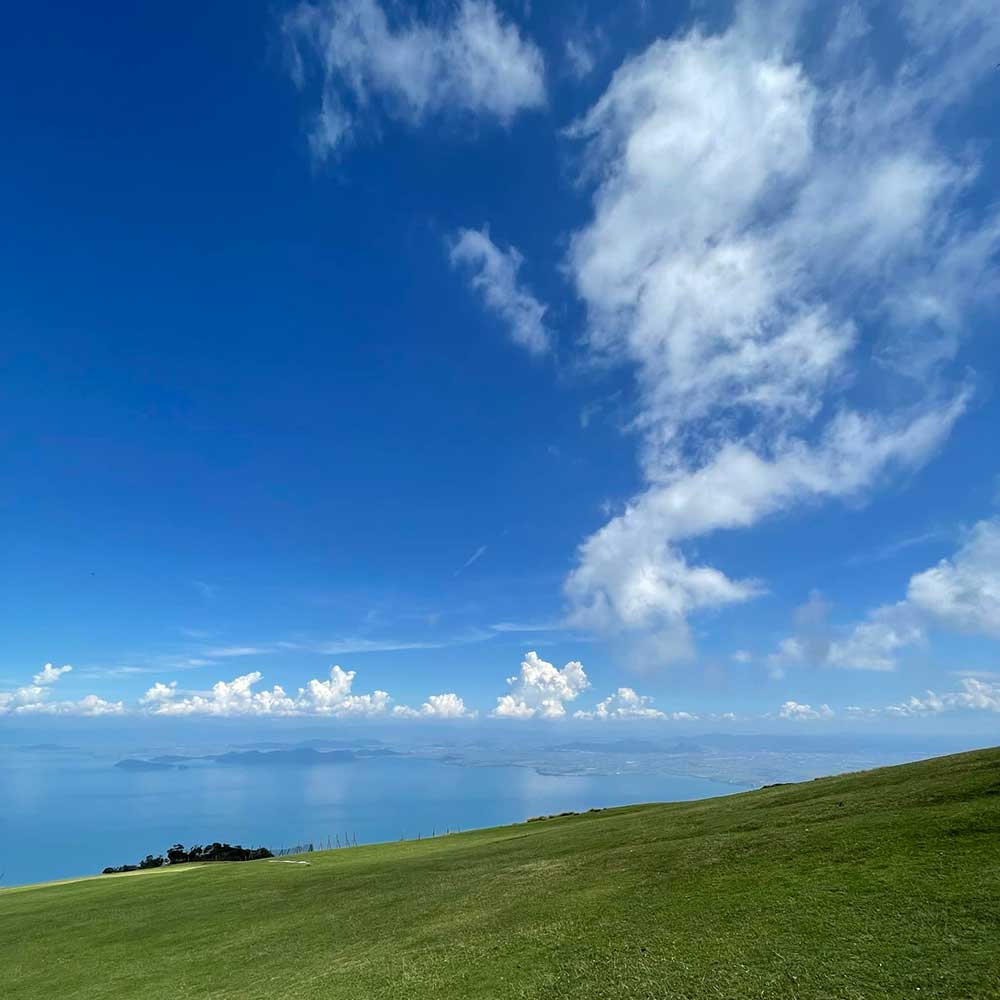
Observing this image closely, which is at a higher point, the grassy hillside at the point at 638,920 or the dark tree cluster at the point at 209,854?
the grassy hillside at the point at 638,920

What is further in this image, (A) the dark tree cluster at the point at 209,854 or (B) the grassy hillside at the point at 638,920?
(A) the dark tree cluster at the point at 209,854

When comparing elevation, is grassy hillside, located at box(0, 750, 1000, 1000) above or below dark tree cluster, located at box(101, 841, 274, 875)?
above

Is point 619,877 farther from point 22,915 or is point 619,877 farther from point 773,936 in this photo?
point 22,915

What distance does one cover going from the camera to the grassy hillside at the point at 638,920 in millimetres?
9773

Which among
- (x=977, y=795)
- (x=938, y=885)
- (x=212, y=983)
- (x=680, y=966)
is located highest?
(x=977, y=795)

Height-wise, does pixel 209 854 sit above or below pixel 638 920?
below

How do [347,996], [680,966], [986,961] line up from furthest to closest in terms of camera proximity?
[347,996], [680,966], [986,961]

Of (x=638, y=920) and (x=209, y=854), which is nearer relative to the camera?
(x=638, y=920)

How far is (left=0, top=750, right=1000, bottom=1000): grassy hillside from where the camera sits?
9773 mm

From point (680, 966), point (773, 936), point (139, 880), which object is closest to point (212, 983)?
point (680, 966)

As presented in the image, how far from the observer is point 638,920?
13320mm

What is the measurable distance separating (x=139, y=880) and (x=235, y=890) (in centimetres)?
1314

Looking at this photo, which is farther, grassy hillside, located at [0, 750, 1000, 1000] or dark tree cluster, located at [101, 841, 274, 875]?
dark tree cluster, located at [101, 841, 274, 875]

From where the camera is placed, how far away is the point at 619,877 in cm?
1755
